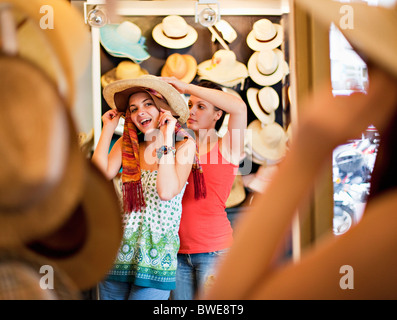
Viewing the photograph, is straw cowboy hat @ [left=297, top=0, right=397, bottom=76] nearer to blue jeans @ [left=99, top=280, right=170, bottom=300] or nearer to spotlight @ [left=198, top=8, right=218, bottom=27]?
spotlight @ [left=198, top=8, right=218, bottom=27]

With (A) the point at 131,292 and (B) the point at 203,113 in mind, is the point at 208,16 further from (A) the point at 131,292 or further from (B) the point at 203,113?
(A) the point at 131,292

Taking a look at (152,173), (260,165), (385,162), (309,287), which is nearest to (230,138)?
(260,165)

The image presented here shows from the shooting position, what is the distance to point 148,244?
1137 millimetres

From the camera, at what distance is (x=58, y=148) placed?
0.46 metres

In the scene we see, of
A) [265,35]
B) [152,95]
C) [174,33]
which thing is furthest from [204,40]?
[152,95]

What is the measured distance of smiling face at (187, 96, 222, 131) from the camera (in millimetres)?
1202

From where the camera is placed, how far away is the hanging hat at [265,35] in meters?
1.16

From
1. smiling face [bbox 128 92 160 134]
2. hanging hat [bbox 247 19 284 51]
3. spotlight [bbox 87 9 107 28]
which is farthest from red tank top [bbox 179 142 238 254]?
spotlight [bbox 87 9 107 28]

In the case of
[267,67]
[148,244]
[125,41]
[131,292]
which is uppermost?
[125,41]

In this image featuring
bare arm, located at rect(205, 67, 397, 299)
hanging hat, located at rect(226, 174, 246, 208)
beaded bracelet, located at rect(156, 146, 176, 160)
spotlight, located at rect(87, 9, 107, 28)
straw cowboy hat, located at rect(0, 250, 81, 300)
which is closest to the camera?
bare arm, located at rect(205, 67, 397, 299)

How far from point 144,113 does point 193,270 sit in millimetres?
497

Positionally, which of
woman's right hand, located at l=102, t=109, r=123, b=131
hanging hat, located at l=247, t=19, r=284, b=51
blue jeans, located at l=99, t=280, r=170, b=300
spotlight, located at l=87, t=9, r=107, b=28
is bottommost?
blue jeans, located at l=99, t=280, r=170, b=300

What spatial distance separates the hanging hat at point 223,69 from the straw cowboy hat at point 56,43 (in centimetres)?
78

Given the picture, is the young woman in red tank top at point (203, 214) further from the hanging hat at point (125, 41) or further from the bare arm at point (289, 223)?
the bare arm at point (289, 223)
